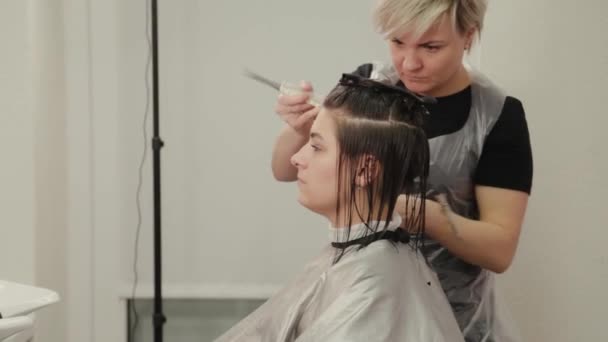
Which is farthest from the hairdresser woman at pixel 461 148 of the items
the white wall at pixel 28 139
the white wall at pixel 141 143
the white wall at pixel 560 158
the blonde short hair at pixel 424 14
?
the white wall at pixel 28 139

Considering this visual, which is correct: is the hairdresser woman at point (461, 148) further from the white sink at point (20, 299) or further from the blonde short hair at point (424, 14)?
the white sink at point (20, 299)

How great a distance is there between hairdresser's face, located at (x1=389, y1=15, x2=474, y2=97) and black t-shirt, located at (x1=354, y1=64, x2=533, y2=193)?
47 mm

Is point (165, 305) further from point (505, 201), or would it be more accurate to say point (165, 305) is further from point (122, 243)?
point (505, 201)

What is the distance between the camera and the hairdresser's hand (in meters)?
1.02

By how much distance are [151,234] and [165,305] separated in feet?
0.81

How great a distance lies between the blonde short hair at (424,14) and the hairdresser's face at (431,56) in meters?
0.01

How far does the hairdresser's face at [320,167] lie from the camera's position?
95 cm

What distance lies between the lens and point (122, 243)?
1.89 meters

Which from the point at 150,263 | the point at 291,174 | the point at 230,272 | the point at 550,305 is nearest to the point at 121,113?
the point at 150,263

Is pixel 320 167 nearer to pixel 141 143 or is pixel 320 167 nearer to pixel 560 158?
pixel 560 158

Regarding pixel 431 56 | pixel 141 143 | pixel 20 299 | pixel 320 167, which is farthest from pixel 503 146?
pixel 141 143

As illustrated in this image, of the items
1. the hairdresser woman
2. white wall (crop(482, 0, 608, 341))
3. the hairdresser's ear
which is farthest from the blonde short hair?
white wall (crop(482, 0, 608, 341))

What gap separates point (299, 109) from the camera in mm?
1030

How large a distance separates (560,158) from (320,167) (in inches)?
26.6
